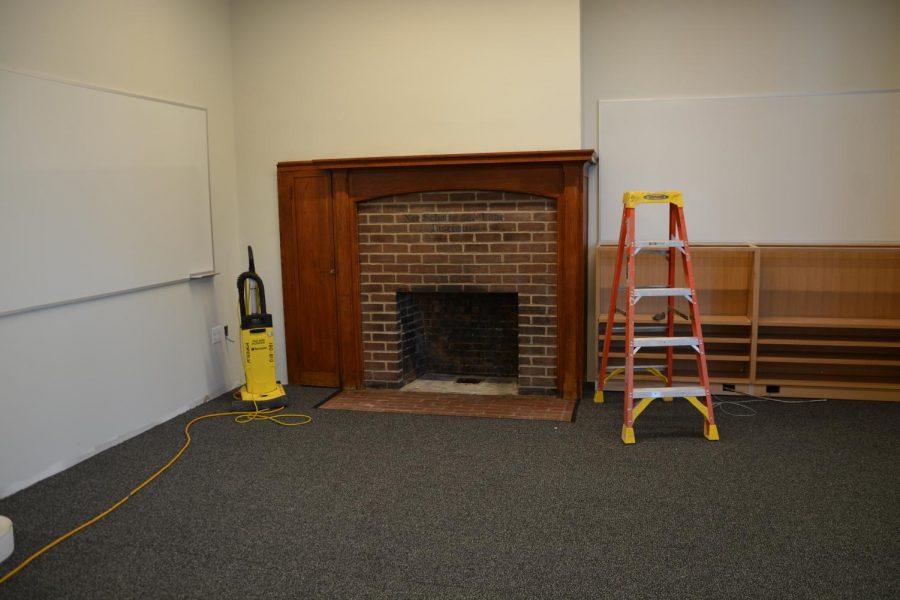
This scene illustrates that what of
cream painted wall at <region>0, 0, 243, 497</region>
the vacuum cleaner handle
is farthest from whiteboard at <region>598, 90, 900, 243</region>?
cream painted wall at <region>0, 0, 243, 497</region>

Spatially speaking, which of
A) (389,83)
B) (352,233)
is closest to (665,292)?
(352,233)

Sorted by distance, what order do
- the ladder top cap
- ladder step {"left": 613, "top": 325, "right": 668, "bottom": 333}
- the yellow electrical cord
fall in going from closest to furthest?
the yellow electrical cord → the ladder top cap → ladder step {"left": 613, "top": 325, "right": 668, "bottom": 333}

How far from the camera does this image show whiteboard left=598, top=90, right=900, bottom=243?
472 cm

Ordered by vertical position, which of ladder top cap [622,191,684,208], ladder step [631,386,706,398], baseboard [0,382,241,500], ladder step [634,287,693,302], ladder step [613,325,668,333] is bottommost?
baseboard [0,382,241,500]

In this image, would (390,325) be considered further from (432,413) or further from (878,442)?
(878,442)

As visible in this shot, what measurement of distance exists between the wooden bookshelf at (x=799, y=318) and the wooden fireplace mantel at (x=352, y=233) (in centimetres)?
31

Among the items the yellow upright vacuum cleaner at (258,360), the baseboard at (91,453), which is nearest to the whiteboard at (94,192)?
the yellow upright vacuum cleaner at (258,360)

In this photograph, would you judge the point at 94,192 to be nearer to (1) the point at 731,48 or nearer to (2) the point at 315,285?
(2) the point at 315,285

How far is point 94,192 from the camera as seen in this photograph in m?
3.83

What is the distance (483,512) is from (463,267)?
2162 mm

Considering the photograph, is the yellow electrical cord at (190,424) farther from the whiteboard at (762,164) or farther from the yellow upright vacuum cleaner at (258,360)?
the whiteboard at (762,164)

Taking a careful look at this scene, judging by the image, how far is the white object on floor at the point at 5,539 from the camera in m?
2.71

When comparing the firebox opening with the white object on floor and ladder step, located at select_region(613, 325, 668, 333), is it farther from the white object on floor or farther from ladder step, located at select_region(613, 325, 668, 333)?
the white object on floor

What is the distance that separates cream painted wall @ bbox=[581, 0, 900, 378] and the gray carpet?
1838 millimetres
